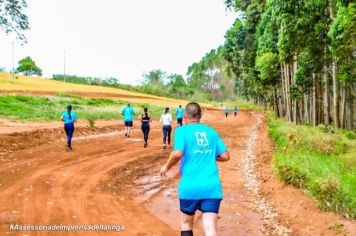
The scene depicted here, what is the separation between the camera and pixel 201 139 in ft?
16.3

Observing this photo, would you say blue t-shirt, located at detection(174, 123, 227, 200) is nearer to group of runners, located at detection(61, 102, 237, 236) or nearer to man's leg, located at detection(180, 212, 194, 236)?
group of runners, located at detection(61, 102, 237, 236)

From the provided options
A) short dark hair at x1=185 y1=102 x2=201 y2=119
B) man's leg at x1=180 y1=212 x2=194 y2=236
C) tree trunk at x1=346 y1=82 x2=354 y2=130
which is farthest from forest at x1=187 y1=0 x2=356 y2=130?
man's leg at x1=180 y1=212 x2=194 y2=236

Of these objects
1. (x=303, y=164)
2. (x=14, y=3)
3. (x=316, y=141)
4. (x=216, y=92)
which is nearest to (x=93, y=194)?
(x=303, y=164)

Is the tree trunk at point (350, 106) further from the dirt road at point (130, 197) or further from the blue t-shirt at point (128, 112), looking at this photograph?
the blue t-shirt at point (128, 112)

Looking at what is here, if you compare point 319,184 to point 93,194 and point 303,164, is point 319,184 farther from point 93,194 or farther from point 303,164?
point 93,194

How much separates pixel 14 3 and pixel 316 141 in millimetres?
13050

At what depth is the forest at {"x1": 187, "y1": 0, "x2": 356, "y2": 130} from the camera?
17.3 meters

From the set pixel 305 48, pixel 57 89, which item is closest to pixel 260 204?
pixel 305 48

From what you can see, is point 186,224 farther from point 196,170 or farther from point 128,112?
point 128,112

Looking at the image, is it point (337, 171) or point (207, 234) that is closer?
point (207, 234)

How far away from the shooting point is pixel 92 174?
12195 mm

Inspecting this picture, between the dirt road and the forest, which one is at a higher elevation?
the forest

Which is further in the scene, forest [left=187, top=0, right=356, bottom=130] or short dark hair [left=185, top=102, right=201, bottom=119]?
forest [left=187, top=0, right=356, bottom=130]

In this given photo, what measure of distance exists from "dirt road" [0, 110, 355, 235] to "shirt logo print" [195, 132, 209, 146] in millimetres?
2934
